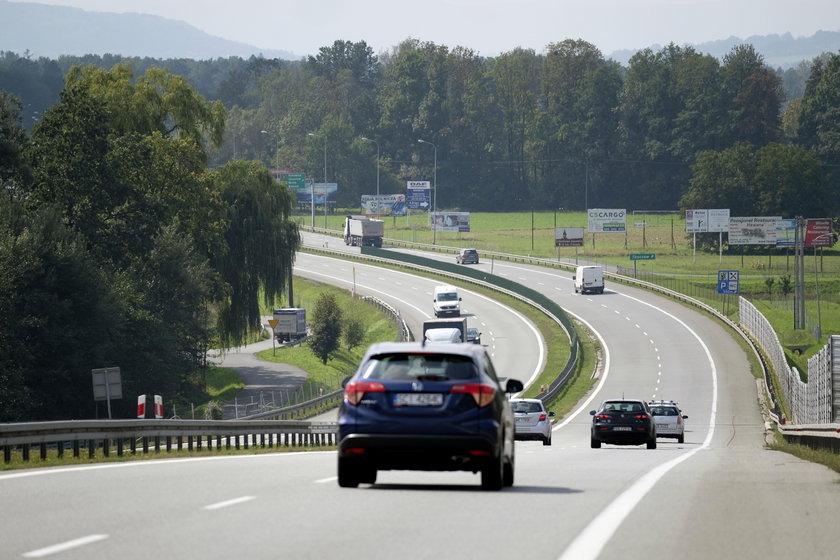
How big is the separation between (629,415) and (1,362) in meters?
20.4

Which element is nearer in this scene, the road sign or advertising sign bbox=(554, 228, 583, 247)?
the road sign

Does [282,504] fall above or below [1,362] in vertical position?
above

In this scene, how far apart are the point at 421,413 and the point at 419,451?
38 centimetres

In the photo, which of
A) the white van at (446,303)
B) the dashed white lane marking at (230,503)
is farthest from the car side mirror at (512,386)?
the white van at (446,303)

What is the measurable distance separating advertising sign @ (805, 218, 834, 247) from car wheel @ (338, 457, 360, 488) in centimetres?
11271

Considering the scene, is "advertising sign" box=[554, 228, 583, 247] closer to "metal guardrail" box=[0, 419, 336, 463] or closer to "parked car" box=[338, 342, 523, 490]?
"metal guardrail" box=[0, 419, 336, 463]

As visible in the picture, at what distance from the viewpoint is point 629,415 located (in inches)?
1385

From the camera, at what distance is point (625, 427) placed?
35219 mm

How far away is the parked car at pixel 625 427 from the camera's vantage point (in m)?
35.1

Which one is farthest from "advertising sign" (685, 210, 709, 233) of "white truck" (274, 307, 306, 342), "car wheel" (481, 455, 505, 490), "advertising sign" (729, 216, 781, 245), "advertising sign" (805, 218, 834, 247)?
"car wheel" (481, 455, 505, 490)

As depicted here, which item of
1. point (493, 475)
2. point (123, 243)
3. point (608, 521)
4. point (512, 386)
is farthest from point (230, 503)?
point (123, 243)

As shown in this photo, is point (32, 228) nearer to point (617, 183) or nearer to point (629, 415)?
point (629, 415)

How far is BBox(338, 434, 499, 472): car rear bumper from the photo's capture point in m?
14.2

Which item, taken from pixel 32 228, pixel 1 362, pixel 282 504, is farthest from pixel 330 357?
pixel 282 504
